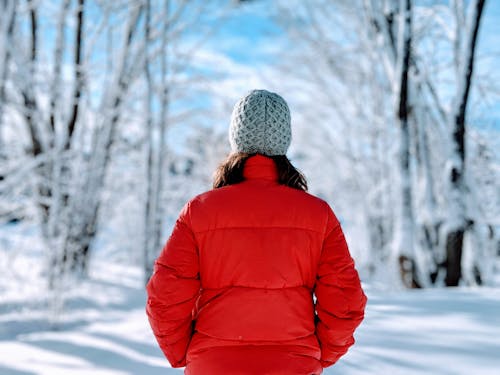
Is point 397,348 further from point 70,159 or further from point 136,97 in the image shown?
point 136,97

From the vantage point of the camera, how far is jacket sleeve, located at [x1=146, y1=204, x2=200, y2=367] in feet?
5.14

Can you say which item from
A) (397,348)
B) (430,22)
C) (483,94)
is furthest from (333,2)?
(397,348)

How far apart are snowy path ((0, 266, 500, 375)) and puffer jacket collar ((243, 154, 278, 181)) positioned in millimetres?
1855

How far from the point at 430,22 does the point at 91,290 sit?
24.7 ft

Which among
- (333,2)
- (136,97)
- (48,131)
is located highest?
(333,2)

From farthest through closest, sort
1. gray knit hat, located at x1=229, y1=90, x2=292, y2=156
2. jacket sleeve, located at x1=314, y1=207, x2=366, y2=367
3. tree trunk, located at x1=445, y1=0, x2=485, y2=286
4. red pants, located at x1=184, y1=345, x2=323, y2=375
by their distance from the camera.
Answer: tree trunk, located at x1=445, y1=0, x2=485, y2=286 → gray knit hat, located at x1=229, y1=90, x2=292, y2=156 → jacket sleeve, located at x1=314, y1=207, x2=366, y2=367 → red pants, located at x1=184, y1=345, x2=323, y2=375

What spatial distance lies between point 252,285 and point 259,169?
16.1 inches

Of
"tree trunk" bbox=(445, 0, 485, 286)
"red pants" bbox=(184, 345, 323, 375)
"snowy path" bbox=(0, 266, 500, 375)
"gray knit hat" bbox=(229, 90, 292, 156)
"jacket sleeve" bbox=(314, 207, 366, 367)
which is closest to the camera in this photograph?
"red pants" bbox=(184, 345, 323, 375)

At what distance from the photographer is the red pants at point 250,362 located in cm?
149

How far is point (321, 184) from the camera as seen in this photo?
24641 mm

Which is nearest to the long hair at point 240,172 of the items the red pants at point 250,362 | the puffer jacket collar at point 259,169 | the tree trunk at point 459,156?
the puffer jacket collar at point 259,169

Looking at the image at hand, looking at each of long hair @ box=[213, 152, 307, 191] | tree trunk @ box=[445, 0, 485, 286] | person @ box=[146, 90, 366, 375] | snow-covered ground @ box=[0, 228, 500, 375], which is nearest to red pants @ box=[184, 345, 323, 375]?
person @ box=[146, 90, 366, 375]

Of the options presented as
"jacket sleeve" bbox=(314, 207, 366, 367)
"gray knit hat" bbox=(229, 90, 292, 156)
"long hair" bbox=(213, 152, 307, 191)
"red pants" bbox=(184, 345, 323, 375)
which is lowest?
"red pants" bbox=(184, 345, 323, 375)

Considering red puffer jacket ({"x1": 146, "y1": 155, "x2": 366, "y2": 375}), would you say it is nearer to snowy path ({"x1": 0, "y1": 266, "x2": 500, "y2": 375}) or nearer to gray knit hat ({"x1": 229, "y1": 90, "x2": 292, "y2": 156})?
gray knit hat ({"x1": 229, "y1": 90, "x2": 292, "y2": 156})
